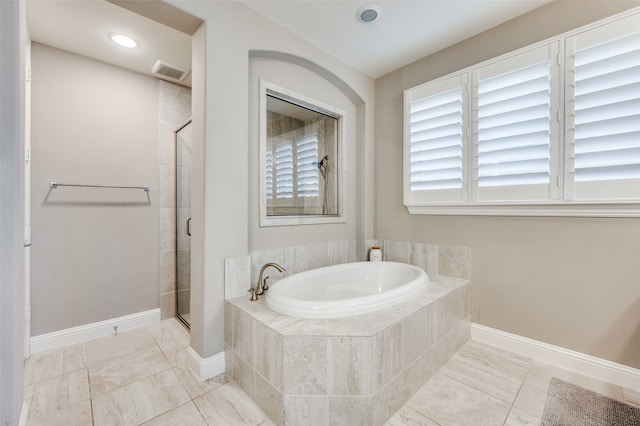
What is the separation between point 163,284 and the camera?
2.70 metres

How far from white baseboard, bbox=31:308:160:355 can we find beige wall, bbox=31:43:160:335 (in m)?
0.05

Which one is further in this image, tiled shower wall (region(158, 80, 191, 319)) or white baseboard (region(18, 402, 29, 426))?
tiled shower wall (region(158, 80, 191, 319))

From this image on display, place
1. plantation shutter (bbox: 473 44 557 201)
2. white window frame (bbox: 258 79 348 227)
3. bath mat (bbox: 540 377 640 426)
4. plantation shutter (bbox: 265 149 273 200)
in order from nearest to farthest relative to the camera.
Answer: bath mat (bbox: 540 377 640 426), plantation shutter (bbox: 473 44 557 201), white window frame (bbox: 258 79 348 227), plantation shutter (bbox: 265 149 273 200)

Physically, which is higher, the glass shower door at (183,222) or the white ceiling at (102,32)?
the white ceiling at (102,32)

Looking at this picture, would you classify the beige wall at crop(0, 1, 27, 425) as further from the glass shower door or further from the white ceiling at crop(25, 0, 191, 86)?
the glass shower door

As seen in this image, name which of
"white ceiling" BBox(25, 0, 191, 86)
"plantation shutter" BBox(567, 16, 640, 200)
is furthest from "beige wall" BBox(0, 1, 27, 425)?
"plantation shutter" BBox(567, 16, 640, 200)

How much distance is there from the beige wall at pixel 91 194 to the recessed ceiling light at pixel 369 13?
6.70 ft

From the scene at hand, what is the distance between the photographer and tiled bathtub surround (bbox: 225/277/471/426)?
131cm

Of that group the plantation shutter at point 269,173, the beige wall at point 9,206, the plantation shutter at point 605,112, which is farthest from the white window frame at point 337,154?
the plantation shutter at point 605,112

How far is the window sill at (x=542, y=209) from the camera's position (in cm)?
166

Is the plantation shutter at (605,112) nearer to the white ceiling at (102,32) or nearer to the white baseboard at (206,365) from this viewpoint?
the white baseboard at (206,365)

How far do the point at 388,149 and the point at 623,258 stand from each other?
1928 mm

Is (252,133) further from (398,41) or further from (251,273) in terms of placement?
(398,41)

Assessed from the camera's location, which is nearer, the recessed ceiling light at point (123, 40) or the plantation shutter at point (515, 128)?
the plantation shutter at point (515, 128)
